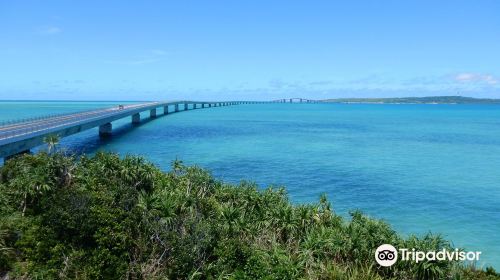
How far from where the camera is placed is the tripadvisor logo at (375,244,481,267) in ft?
57.4

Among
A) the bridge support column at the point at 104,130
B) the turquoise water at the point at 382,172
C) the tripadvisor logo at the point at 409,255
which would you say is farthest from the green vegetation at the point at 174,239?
the bridge support column at the point at 104,130

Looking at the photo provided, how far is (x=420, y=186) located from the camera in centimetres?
4700

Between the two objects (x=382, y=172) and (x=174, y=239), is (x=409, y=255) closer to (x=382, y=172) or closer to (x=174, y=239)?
(x=174, y=239)

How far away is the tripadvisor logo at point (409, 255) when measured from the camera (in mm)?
17500

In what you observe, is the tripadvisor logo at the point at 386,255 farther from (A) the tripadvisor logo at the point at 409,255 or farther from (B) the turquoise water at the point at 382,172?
(B) the turquoise water at the point at 382,172

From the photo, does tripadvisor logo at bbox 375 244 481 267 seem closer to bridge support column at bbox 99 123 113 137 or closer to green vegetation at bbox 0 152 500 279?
green vegetation at bbox 0 152 500 279

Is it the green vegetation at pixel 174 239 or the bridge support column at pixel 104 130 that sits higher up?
the green vegetation at pixel 174 239

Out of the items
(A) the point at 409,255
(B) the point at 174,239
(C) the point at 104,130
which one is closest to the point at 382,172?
(A) the point at 409,255

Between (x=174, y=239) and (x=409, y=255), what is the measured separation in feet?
32.7

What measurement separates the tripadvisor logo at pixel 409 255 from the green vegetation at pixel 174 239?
250 millimetres

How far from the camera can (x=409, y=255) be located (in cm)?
1773

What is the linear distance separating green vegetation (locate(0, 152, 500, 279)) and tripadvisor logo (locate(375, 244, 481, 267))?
250 mm

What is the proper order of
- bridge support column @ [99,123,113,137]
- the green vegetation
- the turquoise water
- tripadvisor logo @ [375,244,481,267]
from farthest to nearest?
bridge support column @ [99,123,113,137], the turquoise water, the green vegetation, tripadvisor logo @ [375,244,481,267]

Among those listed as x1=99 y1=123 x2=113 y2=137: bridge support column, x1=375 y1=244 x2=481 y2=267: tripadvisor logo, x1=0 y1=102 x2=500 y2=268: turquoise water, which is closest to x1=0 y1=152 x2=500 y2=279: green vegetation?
x1=375 y1=244 x2=481 y2=267: tripadvisor logo
